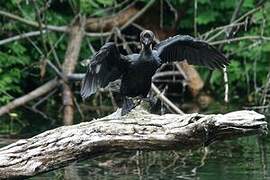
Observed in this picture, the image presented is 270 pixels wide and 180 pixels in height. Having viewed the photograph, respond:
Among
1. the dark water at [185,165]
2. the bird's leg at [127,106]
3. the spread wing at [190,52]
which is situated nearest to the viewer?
the bird's leg at [127,106]

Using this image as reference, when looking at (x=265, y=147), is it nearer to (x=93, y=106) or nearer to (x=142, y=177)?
(x=142, y=177)

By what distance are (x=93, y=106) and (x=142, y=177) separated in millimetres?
5461

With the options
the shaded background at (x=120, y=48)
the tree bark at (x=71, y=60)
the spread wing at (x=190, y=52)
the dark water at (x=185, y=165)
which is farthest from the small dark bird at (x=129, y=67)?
the tree bark at (x=71, y=60)

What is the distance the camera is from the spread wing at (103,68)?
538cm

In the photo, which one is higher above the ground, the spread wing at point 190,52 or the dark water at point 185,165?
the spread wing at point 190,52

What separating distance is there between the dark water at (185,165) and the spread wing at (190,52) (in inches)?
59.0

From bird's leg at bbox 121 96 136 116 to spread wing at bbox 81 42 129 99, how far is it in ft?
0.79

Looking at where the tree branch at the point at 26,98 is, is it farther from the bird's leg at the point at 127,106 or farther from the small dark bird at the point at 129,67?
the bird's leg at the point at 127,106

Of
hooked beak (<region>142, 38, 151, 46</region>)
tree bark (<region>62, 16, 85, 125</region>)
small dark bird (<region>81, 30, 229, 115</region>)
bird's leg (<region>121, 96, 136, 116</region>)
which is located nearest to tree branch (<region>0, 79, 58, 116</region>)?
tree bark (<region>62, 16, 85, 125</region>)

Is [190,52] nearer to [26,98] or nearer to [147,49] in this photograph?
[147,49]

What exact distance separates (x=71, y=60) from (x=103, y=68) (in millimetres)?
5891

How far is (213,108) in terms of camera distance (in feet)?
39.5

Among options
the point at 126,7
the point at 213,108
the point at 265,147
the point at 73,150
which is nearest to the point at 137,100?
the point at 73,150

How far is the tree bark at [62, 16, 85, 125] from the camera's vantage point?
11.0m
